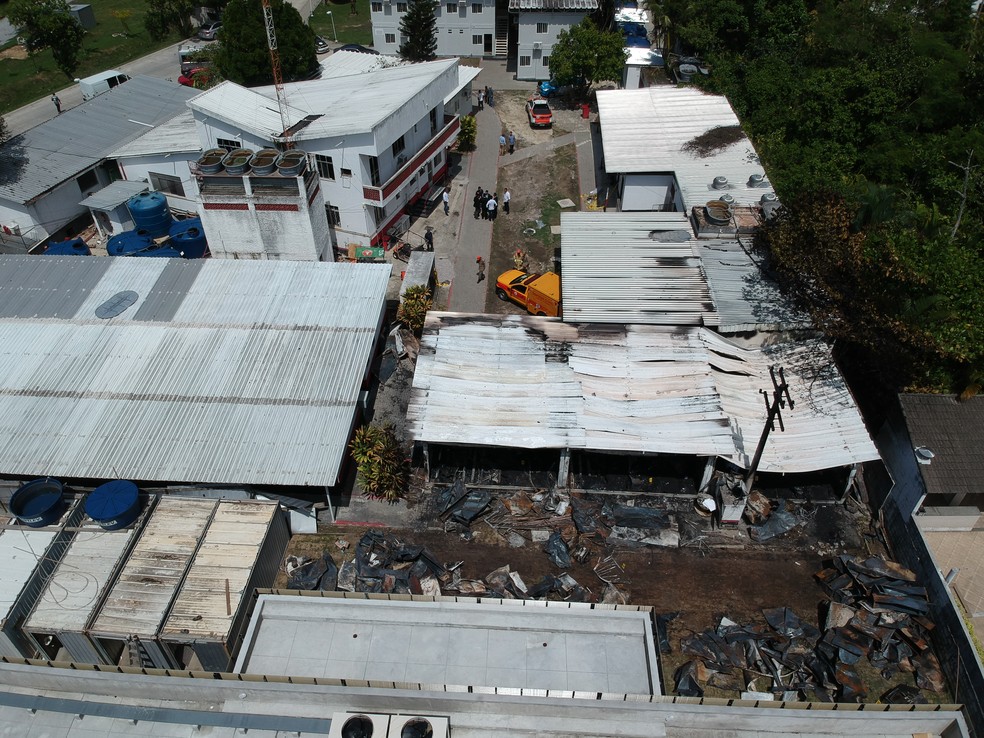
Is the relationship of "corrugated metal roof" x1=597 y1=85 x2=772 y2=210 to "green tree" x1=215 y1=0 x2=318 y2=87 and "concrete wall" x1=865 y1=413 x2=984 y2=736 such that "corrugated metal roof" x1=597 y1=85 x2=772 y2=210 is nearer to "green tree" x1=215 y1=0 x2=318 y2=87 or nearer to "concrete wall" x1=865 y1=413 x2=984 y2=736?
"concrete wall" x1=865 y1=413 x2=984 y2=736

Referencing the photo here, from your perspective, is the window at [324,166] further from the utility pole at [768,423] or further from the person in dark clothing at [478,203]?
the utility pole at [768,423]

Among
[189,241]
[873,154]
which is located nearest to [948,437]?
[873,154]

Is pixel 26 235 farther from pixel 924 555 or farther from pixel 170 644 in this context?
pixel 924 555

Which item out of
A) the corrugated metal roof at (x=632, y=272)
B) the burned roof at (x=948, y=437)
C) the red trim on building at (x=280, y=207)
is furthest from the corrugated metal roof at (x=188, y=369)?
the burned roof at (x=948, y=437)

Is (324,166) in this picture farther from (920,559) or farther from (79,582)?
(920,559)

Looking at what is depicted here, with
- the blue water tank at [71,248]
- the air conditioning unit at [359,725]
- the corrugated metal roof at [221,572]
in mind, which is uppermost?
the air conditioning unit at [359,725]

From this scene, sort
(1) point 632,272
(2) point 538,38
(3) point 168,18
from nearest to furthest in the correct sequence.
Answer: (1) point 632,272
(2) point 538,38
(3) point 168,18
